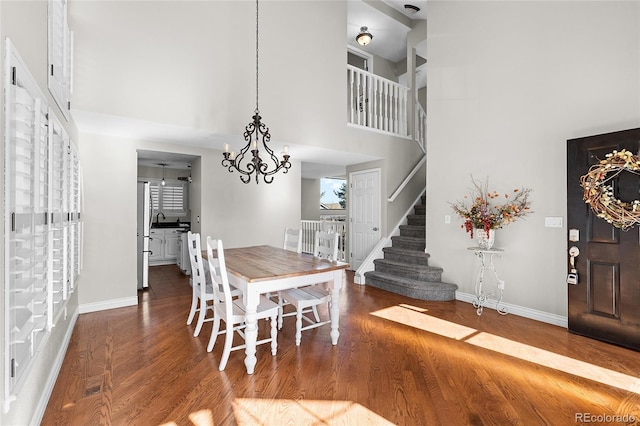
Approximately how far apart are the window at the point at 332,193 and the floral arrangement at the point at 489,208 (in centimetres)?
743

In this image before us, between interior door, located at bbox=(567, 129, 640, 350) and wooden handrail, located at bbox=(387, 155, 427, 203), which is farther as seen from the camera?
wooden handrail, located at bbox=(387, 155, 427, 203)

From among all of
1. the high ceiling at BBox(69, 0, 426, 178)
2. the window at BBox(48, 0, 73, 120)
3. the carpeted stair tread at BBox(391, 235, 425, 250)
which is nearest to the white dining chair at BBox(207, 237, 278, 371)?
the window at BBox(48, 0, 73, 120)

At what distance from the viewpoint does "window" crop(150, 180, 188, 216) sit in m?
7.58

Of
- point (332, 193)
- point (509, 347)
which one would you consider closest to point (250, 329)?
point (509, 347)

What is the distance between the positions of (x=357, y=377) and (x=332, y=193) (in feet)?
31.5

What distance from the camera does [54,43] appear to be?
2.28m

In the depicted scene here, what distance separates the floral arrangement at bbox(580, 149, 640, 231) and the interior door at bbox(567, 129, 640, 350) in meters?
0.08

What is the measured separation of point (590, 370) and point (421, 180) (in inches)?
181

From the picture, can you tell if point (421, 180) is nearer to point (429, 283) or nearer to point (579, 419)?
point (429, 283)

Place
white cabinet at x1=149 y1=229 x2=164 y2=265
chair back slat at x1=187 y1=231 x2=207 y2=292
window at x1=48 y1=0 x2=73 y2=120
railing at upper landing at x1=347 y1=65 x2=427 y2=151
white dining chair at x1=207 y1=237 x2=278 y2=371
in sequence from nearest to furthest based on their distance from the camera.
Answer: window at x1=48 y1=0 x2=73 y2=120, white dining chair at x1=207 y1=237 x2=278 y2=371, chair back slat at x1=187 y1=231 x2=207 y2=292, railing at upper landing at x1=347 y1=65 x2=427 y2=151, white cabinet at x1=149 y1=229 x2=164 y2=265

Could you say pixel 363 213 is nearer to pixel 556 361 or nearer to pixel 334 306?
pixel 334 306

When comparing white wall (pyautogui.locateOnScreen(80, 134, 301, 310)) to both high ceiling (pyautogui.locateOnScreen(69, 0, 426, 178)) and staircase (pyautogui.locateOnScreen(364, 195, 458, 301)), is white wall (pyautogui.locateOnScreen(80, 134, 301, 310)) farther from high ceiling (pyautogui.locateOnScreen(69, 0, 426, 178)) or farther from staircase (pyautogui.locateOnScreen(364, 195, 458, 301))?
staircase (pyautogui.locateOnScreen(364, 195, 458, 301))

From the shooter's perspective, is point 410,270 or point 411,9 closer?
point 410,270

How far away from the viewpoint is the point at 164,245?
7.16 m
